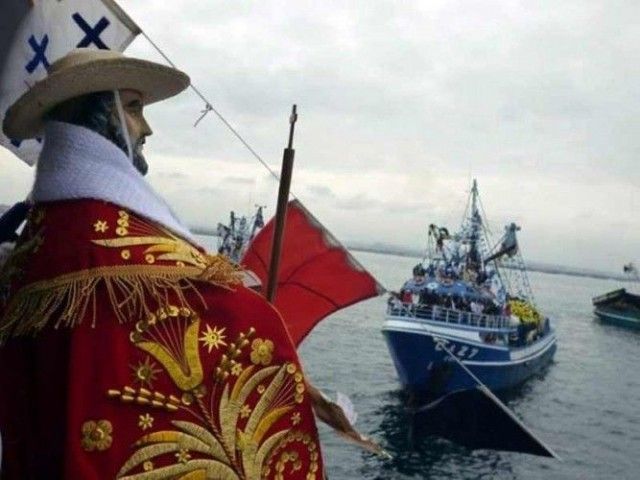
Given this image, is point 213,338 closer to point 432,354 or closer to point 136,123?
point 136,123

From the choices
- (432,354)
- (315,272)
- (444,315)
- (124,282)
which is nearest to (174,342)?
(124,282)

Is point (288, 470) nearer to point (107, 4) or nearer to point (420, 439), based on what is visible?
point (107, 4)

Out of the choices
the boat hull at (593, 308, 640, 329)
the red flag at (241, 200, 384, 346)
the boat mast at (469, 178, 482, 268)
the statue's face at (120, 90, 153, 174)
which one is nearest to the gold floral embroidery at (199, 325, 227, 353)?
the statue's face at (120, 90, 153, 174)

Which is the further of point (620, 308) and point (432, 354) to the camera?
point (620, 308)

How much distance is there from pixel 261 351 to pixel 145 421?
365 mm

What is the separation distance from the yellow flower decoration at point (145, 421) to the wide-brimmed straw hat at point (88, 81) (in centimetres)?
94

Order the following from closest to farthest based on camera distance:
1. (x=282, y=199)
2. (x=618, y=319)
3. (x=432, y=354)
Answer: (x=282, y=199) → (x=432, y=354) → (x=618, y=319)

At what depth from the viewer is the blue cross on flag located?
361cm

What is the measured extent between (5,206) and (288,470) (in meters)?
1.98

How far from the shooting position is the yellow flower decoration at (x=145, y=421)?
1.86 metres

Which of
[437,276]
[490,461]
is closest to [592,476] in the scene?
[490,461]

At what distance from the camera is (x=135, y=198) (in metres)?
2.00

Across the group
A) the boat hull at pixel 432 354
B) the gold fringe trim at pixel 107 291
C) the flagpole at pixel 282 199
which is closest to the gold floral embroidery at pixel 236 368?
the gold fringe trim at pixel 107 291

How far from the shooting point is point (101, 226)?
6.32 feet
